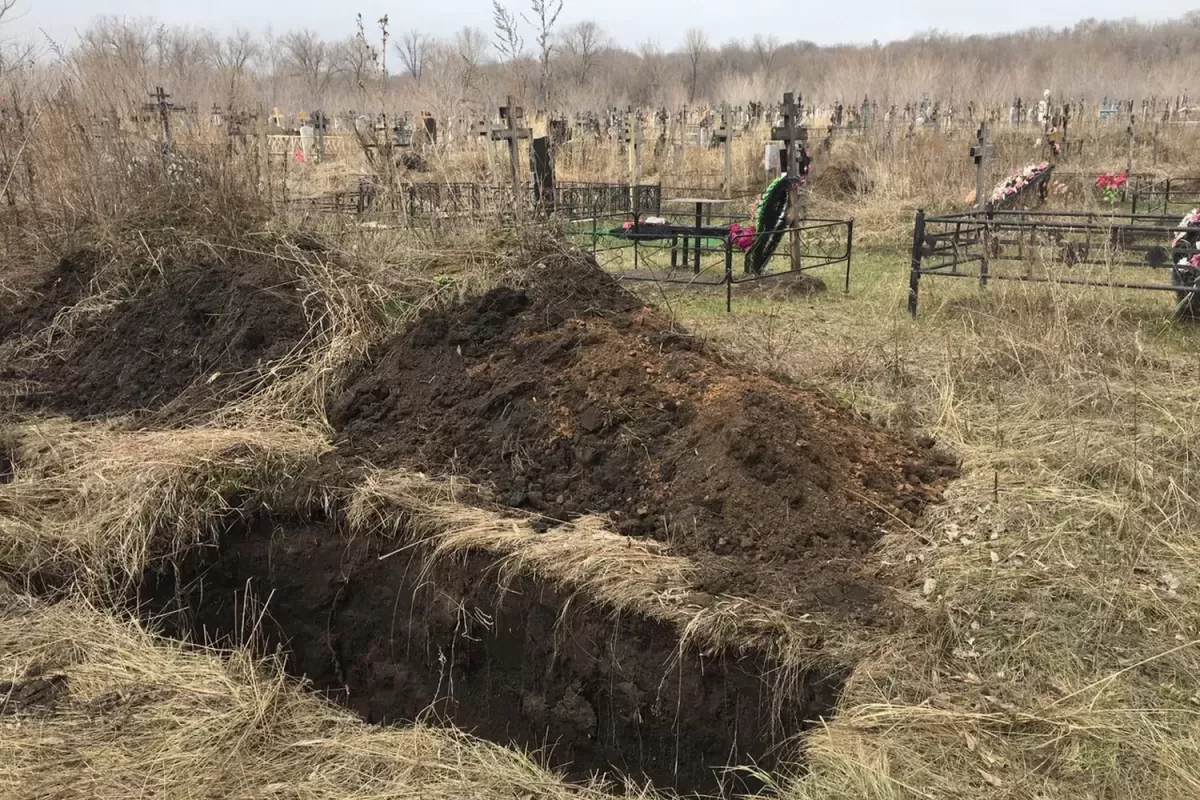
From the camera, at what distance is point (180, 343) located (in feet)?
A: 19.2

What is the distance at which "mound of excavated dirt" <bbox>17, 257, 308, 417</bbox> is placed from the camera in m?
5.48

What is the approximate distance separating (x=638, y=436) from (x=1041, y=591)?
1853 mm

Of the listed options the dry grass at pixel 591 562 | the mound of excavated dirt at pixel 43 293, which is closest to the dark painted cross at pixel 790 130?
the mound of excavated dirt at pixel 43 293

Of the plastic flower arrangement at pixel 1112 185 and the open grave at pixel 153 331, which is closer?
the open grave at pixel 153 331

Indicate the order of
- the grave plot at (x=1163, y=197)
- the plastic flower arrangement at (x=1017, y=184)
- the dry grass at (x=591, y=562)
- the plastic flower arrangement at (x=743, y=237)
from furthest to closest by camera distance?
the grave plot at (x=1163, y=197) < the plastic flower arrangement at (x=1017, y=184) < the plastic flower arrangement at (x=743, y=237) < the dry grass at (x=591, y=562)

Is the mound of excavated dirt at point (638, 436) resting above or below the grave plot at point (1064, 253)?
below

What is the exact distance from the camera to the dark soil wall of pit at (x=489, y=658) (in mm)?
3107

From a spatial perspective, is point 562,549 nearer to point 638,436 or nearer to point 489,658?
point 489,658

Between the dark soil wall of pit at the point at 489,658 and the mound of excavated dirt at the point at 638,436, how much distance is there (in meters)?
0.40

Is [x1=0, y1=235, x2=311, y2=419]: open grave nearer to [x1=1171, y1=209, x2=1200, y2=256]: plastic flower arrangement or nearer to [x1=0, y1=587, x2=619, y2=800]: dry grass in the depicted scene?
[x1=0, y1=587, x2=619, y2=800]: dry grass

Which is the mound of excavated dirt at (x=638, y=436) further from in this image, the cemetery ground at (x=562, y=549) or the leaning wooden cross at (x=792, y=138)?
the leaning wooden cross at (x=792, y=138)

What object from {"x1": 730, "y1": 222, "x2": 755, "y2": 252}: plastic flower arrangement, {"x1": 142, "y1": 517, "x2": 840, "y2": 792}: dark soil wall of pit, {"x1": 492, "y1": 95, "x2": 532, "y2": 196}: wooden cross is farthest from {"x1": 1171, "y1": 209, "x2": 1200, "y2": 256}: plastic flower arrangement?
{"x1": 142, "y1": 517, "x2": 840, "y2": 792}: dark soil wall of pit

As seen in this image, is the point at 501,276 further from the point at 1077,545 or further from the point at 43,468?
the point at 1077,545

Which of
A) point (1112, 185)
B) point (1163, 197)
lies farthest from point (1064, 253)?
point (1163, 197)
